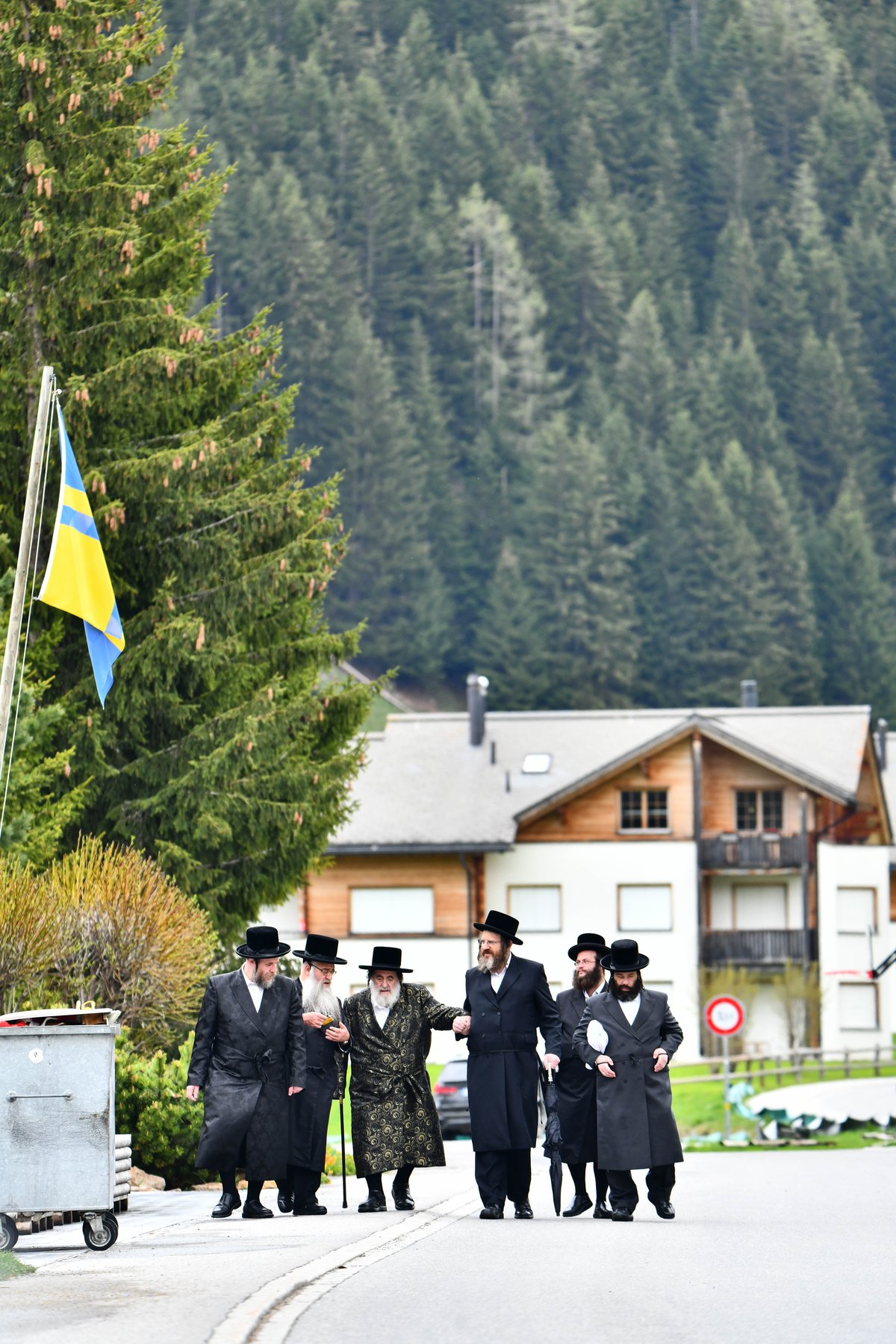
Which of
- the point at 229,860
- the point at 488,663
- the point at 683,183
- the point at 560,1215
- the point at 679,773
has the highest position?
the point at 683,183

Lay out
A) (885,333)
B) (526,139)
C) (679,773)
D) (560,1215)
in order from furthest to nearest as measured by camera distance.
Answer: (526,139) < (885,333) < (679,773) < (560,1215)

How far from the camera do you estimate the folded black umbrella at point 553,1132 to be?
44.7 ft

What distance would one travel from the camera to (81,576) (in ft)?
64.1

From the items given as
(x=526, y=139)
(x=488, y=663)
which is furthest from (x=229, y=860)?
(x=526, y=139)

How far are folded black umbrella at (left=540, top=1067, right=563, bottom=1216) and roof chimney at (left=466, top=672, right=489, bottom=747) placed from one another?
46.3m

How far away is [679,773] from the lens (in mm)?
59844

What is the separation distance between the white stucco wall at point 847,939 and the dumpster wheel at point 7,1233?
49541mm

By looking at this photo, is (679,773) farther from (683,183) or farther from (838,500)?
(683,183)

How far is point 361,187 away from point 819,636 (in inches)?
1685

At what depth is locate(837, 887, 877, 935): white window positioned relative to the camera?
6222cm

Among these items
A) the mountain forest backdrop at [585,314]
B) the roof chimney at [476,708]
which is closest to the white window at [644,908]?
the roof chimney at [476,708]

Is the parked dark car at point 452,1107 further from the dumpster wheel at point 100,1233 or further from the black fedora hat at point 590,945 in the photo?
the dumpster wheel at point 100,1233

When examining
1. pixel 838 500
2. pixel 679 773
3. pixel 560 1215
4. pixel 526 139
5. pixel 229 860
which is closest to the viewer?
pixel 560 1215

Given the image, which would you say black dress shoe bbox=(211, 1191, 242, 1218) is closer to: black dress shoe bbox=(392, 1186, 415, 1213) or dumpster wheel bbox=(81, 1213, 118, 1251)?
black dress shoe bbox=(392, 1186, 415, 1213)
